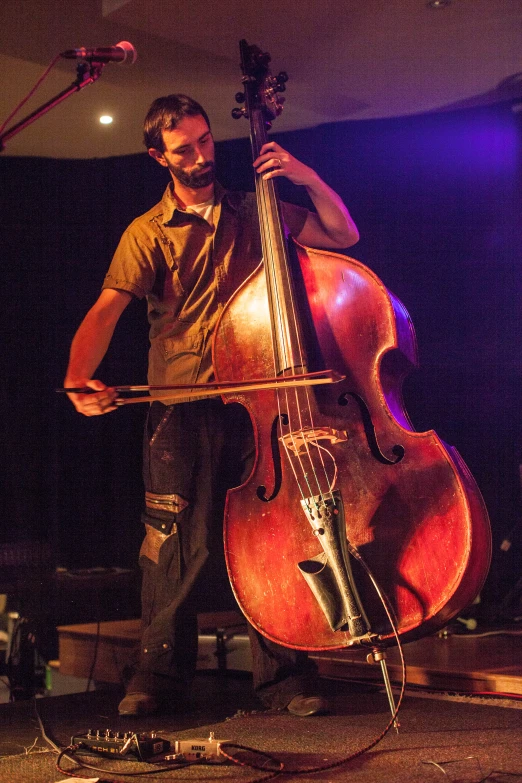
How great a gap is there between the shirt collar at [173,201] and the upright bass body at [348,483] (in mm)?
404

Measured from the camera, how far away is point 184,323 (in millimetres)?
2248

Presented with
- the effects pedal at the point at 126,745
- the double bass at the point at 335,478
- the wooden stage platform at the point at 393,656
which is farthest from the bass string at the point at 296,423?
the wooden stage platform at the point at 393,656

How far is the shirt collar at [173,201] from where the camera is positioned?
2.28 meters

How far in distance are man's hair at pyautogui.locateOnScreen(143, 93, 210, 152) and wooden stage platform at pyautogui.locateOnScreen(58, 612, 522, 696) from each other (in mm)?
1513

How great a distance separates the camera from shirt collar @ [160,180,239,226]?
2275mm

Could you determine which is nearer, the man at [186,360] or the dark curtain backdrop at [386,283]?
the man at [186,360]

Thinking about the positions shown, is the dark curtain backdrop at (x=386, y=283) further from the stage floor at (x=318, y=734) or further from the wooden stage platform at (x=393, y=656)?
the stage floor at (x=318, y=734)

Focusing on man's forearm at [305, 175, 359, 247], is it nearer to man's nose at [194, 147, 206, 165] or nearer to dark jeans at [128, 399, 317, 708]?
man's nose at [194, 147, 206, 165]

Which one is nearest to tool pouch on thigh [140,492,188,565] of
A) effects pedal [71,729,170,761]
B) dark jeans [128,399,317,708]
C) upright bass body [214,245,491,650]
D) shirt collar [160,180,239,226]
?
dark jeans [128,399,317,708]

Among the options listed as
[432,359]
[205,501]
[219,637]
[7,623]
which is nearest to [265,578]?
[205,501]

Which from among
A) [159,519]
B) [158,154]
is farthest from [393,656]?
[158,154]

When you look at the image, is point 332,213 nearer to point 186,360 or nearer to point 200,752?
point 186,360

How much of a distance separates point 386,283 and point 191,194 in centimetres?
149

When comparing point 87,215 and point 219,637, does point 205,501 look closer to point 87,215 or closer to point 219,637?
point 219,637
